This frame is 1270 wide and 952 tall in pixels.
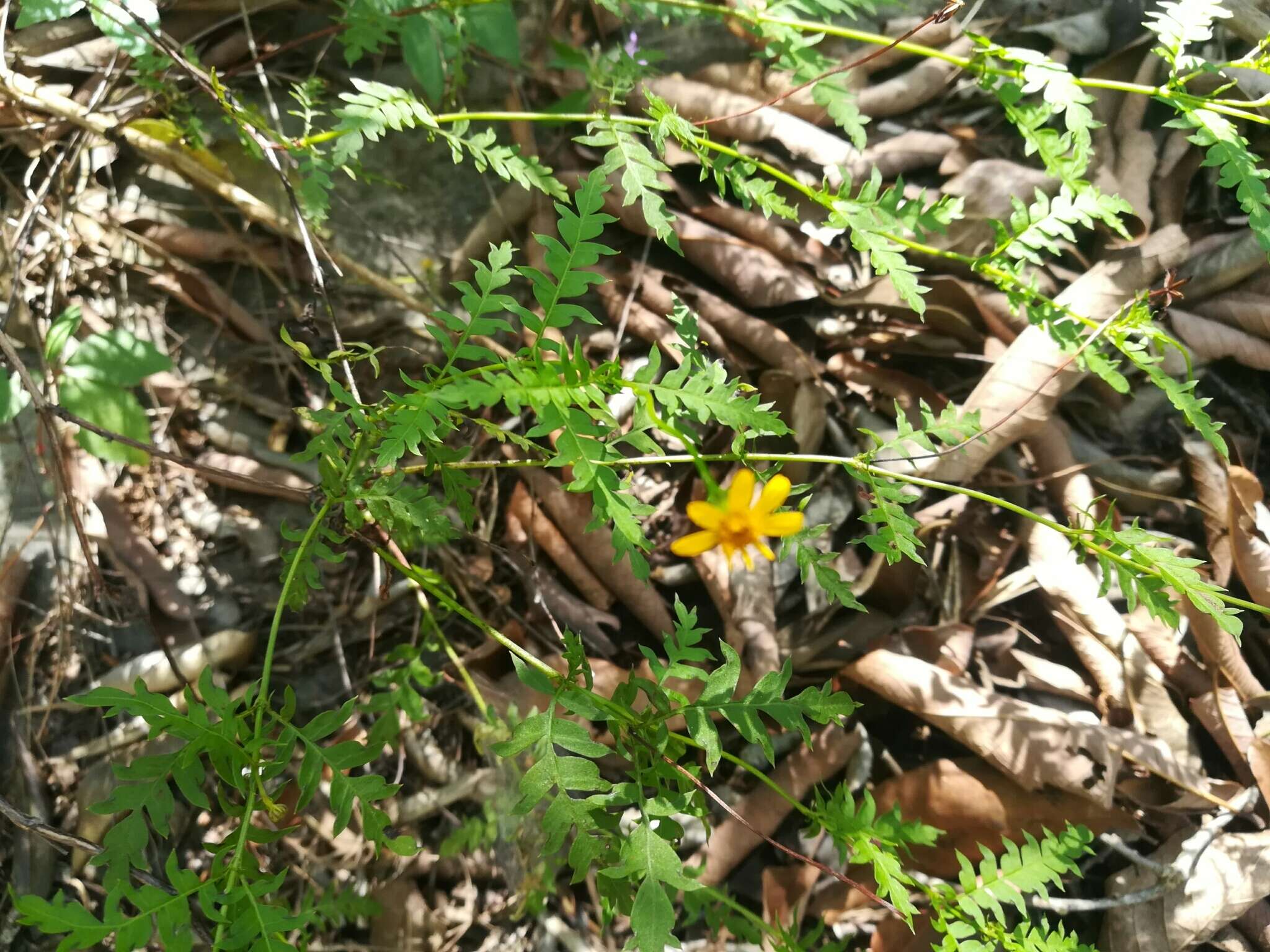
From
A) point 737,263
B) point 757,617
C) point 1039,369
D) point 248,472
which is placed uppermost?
point 737,263

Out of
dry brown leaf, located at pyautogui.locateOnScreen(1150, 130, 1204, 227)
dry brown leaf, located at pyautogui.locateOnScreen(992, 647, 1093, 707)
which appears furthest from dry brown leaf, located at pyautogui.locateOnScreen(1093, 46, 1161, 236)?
dry brown leaf, located at pyautogui.locateOnScreen(992, 647, 1093, 707)

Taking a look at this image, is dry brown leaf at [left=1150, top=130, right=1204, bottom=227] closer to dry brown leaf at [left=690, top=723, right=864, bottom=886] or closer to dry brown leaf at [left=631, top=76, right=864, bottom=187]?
dry brown leaf at [left=631, top=76, right=864, bottom=187]

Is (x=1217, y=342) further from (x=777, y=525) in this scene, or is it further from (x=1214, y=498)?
(x=777, y=525)

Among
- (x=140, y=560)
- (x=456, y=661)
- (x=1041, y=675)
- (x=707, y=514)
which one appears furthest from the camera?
(x=140, y=560)

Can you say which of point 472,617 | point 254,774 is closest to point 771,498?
point 472,617

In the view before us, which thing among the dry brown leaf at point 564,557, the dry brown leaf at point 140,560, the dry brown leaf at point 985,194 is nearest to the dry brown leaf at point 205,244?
the dry brown leaf at point 140,560

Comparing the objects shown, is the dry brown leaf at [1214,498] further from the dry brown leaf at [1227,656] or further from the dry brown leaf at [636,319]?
the dry brown leaf at [636,319]
